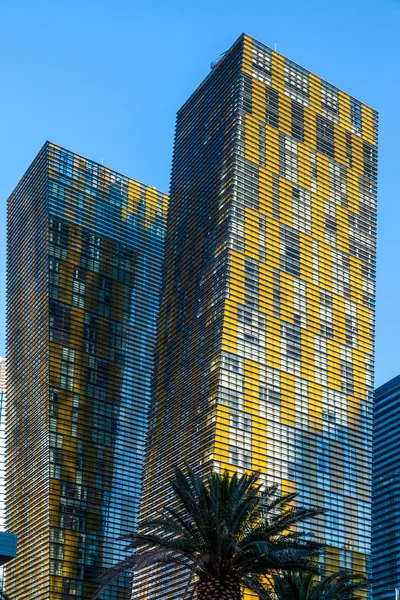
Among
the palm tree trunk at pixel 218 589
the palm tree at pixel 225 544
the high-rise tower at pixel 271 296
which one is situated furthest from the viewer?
the high-rise tower at pixel 271 296

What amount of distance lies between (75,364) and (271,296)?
39428mm

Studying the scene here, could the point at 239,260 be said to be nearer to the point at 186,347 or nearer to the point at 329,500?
the point at 186,347

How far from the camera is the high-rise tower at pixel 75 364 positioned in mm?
153125

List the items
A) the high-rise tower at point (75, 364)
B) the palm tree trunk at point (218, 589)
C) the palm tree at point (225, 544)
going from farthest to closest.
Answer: the high-rise tower at point (75, 364) < the palm tree at point (225, 544) < the palm tree trunk at point (218, 589)

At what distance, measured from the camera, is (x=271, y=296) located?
451ft

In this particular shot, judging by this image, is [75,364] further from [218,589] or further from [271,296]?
[218,589]

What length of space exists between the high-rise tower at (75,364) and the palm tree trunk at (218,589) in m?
102

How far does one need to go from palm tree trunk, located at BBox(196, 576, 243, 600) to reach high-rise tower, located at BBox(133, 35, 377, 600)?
243 feet

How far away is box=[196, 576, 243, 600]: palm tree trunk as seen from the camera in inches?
1878

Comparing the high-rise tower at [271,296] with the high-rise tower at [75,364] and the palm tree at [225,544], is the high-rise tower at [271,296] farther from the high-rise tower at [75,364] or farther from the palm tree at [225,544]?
the palm tree at [225,544]

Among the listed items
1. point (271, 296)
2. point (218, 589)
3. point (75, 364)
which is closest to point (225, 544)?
point (218, 589)

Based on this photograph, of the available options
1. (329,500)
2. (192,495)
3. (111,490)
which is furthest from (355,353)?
(192,495)

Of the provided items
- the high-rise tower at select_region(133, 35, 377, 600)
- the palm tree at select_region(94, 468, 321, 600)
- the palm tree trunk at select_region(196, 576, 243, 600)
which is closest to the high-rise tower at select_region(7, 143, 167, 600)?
the high-rise tower at select_region(133, 35, 377, 600)

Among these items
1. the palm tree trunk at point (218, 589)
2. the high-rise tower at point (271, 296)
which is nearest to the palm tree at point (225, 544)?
the palm tree trunk at point (218, 589)
